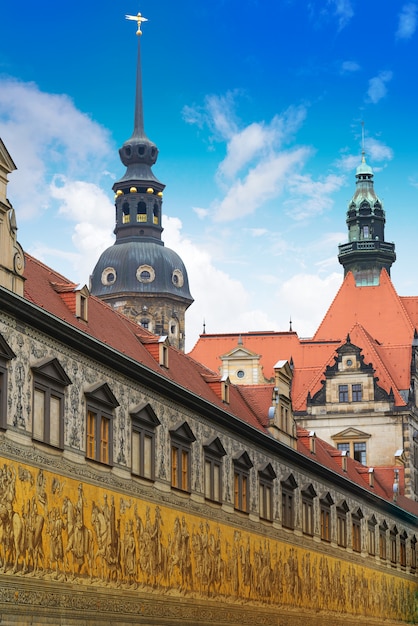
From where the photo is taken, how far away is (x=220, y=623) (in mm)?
36531

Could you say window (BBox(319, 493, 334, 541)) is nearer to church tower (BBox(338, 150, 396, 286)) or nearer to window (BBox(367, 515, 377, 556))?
window (BBox(367, 515, 377, 556))

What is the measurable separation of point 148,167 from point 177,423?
64.7 metres

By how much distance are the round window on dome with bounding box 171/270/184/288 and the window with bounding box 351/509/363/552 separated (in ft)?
146

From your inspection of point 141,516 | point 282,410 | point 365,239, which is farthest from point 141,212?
point 141,516

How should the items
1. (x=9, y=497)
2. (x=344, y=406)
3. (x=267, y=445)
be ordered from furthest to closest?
(x=344, y=406) < (x=267, y=445) < (x=9, y=497)

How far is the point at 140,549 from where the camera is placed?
1222 inches

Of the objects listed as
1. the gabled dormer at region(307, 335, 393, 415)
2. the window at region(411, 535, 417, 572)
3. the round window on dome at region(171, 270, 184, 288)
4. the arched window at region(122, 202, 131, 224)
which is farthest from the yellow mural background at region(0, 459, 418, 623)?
the arched window at region(122, 202, 131, 224)

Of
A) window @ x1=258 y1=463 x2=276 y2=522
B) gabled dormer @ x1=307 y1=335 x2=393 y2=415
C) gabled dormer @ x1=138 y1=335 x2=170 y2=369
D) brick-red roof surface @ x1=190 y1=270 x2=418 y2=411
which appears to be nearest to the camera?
gabled dormer @ x1=138 y1=335 x2=170 y2=369

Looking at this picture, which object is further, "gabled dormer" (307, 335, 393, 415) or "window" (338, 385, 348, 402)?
"window" (338, 385, 348, 402)

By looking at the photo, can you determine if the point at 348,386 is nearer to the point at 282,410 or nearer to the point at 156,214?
the point at 156,214

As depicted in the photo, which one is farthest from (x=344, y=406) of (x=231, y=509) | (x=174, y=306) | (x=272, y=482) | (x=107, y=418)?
(x=107, y=418)

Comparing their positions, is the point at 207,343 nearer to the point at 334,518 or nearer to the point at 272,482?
the point at 334,518

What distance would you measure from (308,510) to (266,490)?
16.8 ft

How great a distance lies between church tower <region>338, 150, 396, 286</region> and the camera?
88.7m
